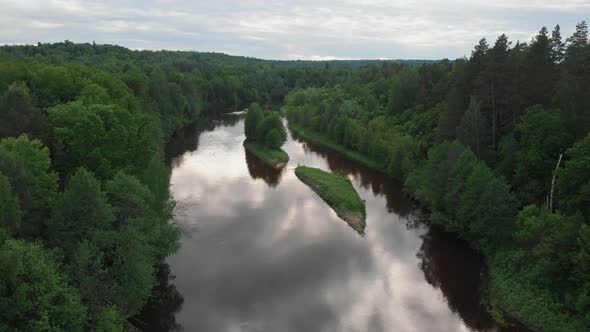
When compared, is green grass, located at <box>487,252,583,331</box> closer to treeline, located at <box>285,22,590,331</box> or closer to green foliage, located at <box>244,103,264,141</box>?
treeline, located at <box>285,22,590,331</box>

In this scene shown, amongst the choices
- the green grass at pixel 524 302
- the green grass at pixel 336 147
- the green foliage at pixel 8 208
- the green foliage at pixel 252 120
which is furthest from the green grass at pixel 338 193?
the green foliage at pixel 8 208

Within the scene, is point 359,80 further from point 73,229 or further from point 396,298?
point 73,229

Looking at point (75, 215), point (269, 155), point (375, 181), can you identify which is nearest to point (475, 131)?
point (375, 181)

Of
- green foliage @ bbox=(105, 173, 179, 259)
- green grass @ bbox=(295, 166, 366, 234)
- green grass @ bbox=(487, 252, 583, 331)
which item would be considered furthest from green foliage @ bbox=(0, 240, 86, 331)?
green grass @ bbox=(295, 166, 366, 234)

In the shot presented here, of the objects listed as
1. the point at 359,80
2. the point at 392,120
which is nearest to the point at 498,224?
the point at 392,120

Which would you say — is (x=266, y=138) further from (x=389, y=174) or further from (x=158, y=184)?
(x=158, y=184)
